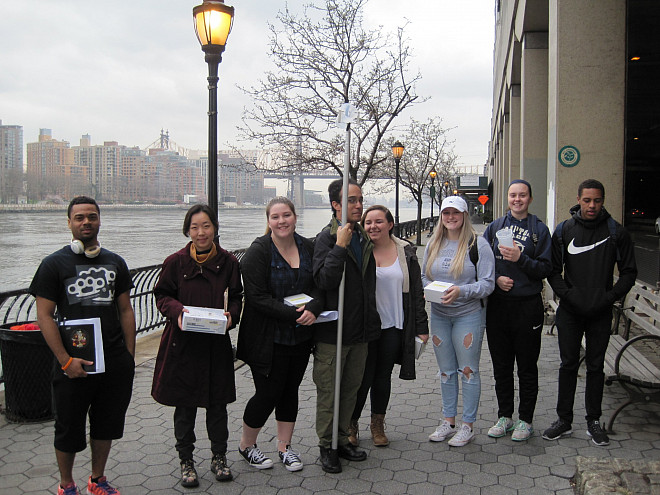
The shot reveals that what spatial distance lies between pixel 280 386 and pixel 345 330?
0.60 meters

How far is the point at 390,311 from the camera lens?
14.1 ft

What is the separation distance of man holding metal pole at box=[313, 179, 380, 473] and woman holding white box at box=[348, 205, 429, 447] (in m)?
0.17

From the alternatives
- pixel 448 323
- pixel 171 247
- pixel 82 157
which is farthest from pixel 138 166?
pixel 448 323

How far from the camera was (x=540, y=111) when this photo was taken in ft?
48.5

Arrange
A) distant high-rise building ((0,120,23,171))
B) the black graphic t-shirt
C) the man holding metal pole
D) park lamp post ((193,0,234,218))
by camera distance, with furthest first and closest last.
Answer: distant high-rise building ((0,120,23,171)) < park lamp post ((193,0,234,218)) < the man holding metal pole < the black graphic t-shirt

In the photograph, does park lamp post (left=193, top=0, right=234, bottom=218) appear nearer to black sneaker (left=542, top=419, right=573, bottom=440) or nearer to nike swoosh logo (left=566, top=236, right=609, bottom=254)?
nike swoosh logo (left=566, top=236, right=609, bottom=254)

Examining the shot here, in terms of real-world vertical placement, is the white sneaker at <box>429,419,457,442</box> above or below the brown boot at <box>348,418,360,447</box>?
below

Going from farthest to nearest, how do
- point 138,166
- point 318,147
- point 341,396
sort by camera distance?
point 138,166
point 318,147
point 341,396

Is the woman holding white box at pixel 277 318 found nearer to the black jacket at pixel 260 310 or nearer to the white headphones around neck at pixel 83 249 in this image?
the black jacket at pixel 260 310

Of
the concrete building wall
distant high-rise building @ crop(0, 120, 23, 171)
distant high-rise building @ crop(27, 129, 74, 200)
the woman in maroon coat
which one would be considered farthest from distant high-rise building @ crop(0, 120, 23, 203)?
the woman in maroon coat

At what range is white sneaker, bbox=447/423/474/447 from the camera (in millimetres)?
4445

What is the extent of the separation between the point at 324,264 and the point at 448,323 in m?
1.30

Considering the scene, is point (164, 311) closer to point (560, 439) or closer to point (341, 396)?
point (341, 396)

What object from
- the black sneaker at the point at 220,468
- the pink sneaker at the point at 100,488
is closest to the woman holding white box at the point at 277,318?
the black sneaker at the point at 220,468
